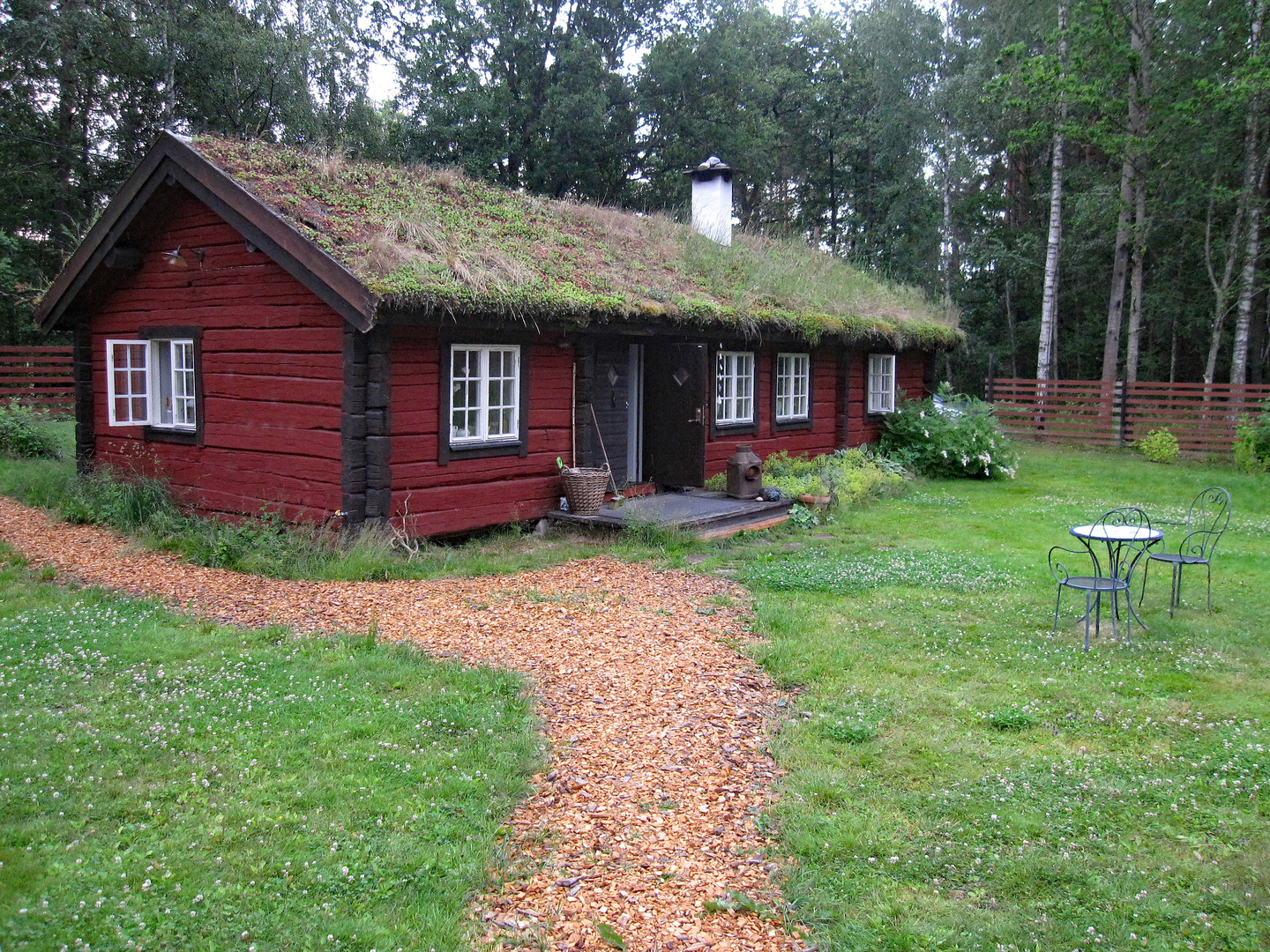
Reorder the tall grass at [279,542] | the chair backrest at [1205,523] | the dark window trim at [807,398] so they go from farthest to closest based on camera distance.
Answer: the dark window trim at [807,398] < the chair backrest at [1205,523] < the tall grass at [279,542]

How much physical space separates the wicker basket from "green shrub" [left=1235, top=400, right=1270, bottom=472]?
13.0 metres

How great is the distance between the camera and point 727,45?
30656 mm

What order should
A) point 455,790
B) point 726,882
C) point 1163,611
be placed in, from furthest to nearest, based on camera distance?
point 1163,611 < point 455,790 < point 726,882

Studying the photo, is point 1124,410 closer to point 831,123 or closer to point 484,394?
point 484,394

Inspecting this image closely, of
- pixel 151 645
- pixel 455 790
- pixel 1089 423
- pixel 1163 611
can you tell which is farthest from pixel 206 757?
pixel 1089 423

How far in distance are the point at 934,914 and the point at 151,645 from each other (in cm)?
520

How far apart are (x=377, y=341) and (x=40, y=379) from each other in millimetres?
12698

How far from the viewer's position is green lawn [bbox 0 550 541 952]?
11.3 ft

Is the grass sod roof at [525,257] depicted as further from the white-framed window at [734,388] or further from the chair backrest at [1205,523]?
the chair backrest at [1205,523]

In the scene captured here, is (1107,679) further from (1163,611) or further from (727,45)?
(727,45)

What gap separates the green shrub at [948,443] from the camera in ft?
55.5

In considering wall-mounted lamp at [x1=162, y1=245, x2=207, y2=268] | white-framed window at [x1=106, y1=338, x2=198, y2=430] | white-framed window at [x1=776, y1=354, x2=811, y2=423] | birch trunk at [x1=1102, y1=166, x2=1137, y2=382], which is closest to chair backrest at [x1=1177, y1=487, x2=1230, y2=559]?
white-framed window at [x1=776, y1=354, x2=811, y2=423]

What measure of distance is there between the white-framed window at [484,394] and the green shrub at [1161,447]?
14415mm

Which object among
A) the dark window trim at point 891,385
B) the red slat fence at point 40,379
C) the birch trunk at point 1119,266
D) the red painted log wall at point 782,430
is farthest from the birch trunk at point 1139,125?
the red slat fence at point 40,379
